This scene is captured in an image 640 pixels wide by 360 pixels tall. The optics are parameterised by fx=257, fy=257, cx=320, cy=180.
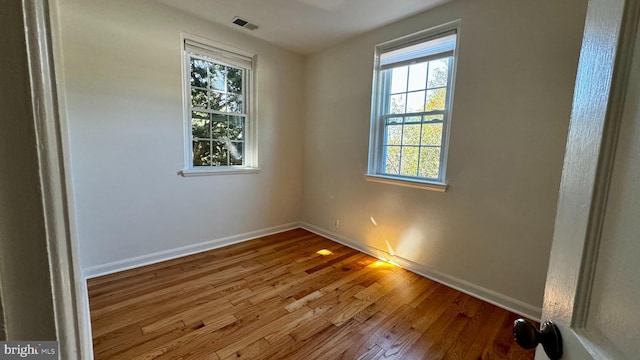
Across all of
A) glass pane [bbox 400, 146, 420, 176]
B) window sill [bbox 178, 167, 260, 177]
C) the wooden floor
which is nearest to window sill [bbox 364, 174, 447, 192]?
glass pane [bbox 400, 146, 420, 176]

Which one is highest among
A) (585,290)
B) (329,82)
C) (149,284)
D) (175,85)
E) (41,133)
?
(329,82)

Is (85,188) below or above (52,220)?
below

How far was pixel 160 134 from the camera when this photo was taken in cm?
260

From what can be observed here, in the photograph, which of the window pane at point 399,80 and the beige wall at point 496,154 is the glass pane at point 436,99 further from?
the window pane at point 399,80

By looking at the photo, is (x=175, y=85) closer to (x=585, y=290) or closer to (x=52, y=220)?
(x=52, y=220)

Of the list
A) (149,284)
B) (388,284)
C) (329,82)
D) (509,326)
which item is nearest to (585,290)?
(509,326)

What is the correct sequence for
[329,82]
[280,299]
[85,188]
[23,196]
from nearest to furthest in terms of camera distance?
[23,196]
[280,299]
[85,188]
[329,82]

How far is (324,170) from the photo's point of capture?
11.7 feet

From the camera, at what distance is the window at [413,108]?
2.42m

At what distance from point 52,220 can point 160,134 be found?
2627 mm

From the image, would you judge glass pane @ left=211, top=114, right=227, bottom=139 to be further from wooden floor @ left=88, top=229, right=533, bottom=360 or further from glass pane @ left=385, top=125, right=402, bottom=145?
glass pane @ left=385, top=125, right=402, bottom=145

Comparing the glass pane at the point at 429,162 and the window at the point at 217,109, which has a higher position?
the window at the point at 217,109

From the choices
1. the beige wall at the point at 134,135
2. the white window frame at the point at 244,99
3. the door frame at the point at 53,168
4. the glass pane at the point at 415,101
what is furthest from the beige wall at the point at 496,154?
the door frame at the point at 53,168

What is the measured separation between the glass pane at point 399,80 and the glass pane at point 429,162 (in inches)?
28.2
